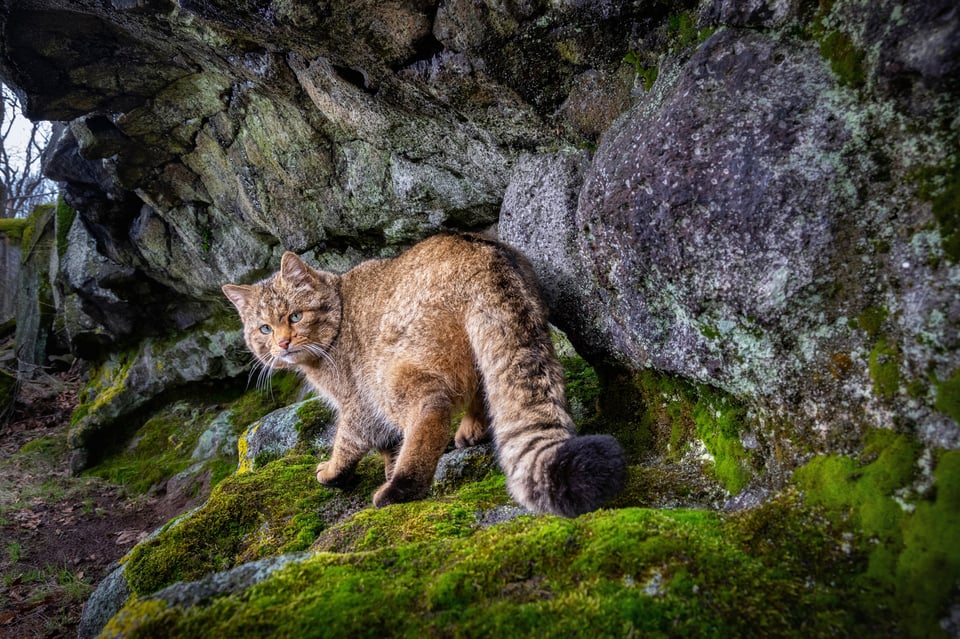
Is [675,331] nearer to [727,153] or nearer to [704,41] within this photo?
[727,153]

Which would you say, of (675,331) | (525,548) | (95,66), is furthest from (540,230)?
(95,66)

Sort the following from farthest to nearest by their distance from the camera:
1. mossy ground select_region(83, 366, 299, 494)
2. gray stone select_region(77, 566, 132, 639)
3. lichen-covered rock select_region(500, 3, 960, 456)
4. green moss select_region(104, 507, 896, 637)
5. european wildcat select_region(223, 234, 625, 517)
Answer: mossy ground select_region(83, 366, 299, 494)
gray stone select_region(77, 566, 132, 639)
european wildcat select_region(223, 234, 625, 517)
lichen-covered rock select_region(500, 3, 960, 456)
green moss select_region(104, 507, 896, 637)

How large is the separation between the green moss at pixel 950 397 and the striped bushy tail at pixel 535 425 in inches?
48.9

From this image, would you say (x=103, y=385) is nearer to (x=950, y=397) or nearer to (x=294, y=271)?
(x=294, y=271)

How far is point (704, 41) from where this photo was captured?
316cm

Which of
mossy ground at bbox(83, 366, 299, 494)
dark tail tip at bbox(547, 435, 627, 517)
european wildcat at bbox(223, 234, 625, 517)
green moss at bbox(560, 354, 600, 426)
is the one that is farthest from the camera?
mossy ground at bbox(83, 366, 299, 494)

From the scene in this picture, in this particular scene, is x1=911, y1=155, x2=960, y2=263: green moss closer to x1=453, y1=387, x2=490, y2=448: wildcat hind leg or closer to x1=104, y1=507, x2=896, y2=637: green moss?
x1=104, y1=507, x2=896, y2=637: green moss

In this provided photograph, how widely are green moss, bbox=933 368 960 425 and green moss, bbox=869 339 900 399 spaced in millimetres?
153

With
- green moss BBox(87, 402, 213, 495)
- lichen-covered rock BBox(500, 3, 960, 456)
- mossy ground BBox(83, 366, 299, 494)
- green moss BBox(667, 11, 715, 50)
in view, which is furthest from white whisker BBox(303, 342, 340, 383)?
green moss BBox(87, 402, 213, 495)

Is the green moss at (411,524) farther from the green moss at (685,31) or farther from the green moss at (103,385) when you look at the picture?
the green moss at (103,385)

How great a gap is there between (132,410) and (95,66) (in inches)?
298

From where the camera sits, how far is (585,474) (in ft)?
8.82

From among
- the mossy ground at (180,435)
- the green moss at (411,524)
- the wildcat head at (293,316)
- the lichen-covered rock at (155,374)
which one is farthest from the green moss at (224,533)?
the lichen-covered rock at (155,374)

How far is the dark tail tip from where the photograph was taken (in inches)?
105
